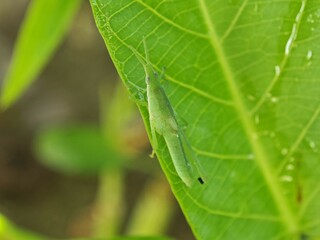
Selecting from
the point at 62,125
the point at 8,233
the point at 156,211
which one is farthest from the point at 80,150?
the point at 8,233

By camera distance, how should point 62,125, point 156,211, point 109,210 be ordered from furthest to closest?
point 62,125, point 156,211, point 109,210

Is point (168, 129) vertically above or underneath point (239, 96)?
underneath

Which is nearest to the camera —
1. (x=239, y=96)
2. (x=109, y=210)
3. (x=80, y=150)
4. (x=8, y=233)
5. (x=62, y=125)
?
(x=239, y=96)

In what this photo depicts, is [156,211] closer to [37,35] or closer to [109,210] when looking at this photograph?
[109,210]

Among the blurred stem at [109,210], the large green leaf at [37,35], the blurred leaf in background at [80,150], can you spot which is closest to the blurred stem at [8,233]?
the large green leaf at [37,35]

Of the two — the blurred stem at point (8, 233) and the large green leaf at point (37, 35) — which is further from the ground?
the large green leaf at point (37, 35)

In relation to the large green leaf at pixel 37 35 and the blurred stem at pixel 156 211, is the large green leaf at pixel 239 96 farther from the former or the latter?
the blurred stem at pixel 156 211
